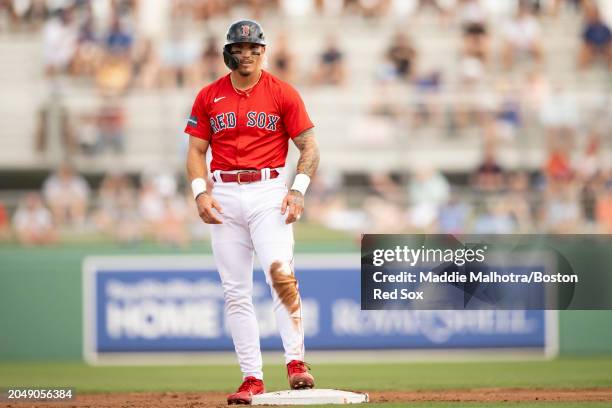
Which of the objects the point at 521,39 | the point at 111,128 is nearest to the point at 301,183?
the point at 111,128

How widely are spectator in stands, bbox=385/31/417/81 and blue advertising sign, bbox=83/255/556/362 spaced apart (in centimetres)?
451

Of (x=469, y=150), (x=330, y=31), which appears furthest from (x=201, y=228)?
(x=330, y=31)

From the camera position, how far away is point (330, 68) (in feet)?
53.9

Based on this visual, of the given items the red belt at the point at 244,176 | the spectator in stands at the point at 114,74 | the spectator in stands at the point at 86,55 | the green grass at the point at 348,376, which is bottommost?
the green grass at the point at 348,376

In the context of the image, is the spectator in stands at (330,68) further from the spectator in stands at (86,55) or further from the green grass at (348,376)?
the green grass at (348,376)

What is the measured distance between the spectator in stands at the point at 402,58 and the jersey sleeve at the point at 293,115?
9.09 m

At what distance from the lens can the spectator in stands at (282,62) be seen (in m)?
16.0

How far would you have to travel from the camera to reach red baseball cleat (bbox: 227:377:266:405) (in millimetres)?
7199

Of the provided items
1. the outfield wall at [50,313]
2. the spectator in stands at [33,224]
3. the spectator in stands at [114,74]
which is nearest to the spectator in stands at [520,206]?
the outfield wall at [50,313]

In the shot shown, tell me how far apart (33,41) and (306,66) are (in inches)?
157

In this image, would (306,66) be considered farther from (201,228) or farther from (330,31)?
(201,228)

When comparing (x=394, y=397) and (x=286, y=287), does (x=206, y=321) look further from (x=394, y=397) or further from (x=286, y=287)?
(x=286, y=287)

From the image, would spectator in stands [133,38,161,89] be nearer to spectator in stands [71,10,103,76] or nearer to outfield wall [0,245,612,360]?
spectator in stands [71,10,103,76]

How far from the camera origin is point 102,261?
12.8m
